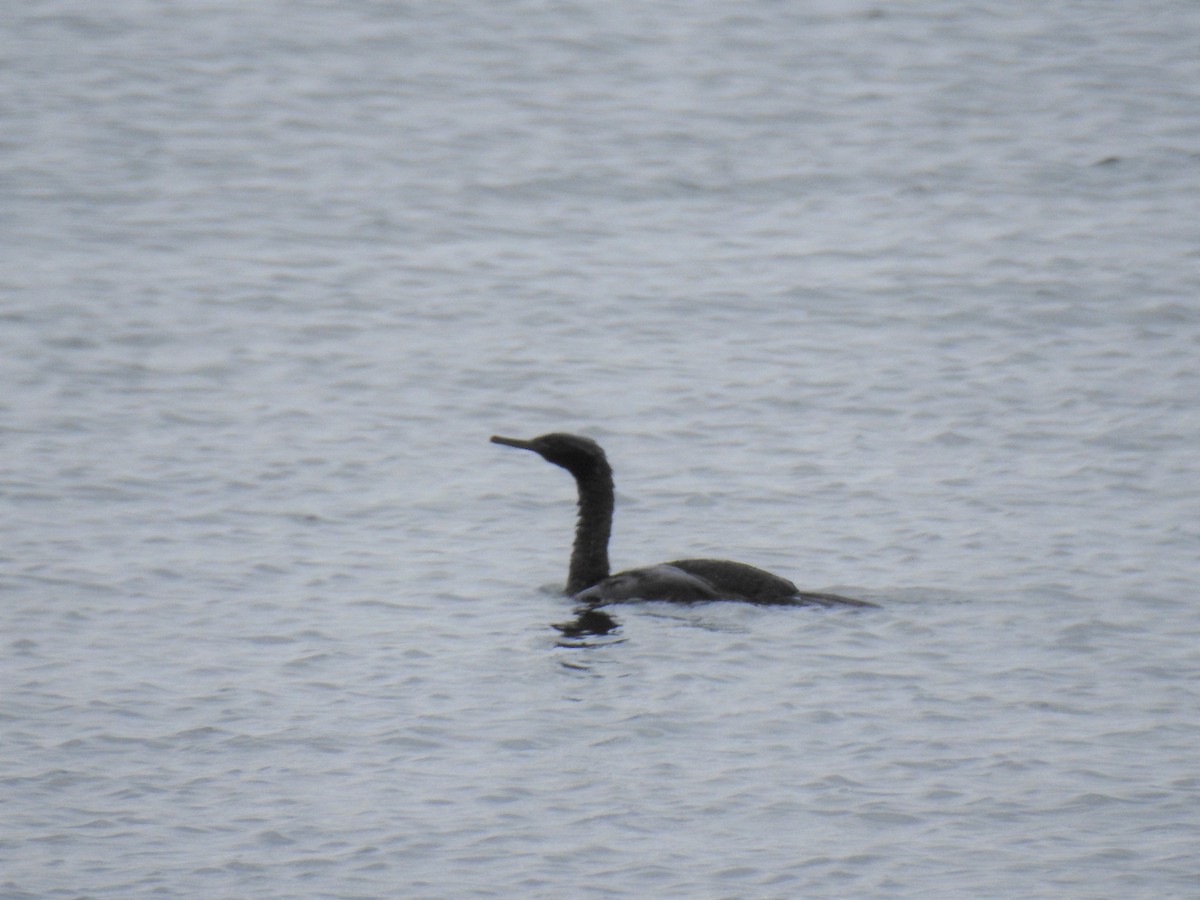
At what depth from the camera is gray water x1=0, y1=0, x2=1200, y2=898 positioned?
30.2ft

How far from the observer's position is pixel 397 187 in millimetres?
24453

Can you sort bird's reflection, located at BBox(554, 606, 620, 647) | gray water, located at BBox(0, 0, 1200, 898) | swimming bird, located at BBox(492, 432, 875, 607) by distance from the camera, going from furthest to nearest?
swimming bird, located at BBox(492, 432, 875, 607), bird's reflection, located at BBox(554, 606, 620, 647), gray water, located at BBox(0, 0, 1200, 898)

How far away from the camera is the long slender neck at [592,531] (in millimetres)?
12820

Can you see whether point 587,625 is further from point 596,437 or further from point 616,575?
point 596,437

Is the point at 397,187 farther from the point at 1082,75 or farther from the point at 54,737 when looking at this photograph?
the point at 54,737

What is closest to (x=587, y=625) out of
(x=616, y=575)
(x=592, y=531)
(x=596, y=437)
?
(x=616, y=575)

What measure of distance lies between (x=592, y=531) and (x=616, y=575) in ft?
1.48

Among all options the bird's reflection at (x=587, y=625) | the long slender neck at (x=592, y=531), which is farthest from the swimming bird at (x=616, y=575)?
the bird's reflection at (x=587, y=625)

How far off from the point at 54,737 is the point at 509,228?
1358 cm

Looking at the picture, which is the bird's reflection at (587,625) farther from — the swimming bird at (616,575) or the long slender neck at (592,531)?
the long slender neck at (592,531)

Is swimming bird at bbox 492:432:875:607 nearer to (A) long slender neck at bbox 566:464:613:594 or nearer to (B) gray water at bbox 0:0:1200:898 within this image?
(A) long slender neck at bbox 566:464:613:594

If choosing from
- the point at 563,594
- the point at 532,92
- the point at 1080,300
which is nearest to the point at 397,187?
the point at 532,92

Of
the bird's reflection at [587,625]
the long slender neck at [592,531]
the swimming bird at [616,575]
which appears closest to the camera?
the bird's reflection at [587,625]

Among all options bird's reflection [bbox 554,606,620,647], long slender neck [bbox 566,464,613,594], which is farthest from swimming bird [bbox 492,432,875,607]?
bird's reflection [bbox 554,606,620,647]
